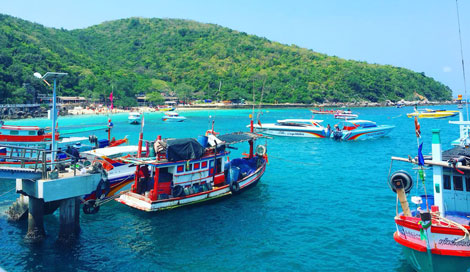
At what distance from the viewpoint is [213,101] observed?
177500 mm

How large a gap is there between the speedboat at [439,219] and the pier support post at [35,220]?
16.9 metres

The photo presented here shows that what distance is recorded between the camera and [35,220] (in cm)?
1912

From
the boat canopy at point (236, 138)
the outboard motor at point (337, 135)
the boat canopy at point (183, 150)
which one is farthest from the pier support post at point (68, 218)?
the outboard motor at point (337, 135)

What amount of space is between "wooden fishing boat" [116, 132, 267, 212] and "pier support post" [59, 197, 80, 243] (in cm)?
478

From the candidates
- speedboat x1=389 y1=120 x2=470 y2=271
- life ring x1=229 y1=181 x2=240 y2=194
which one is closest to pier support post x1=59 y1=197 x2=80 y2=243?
life ring x1=229 y1=181 x2=240 y2=194

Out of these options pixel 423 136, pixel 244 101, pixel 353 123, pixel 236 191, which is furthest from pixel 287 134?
pixel 244 101

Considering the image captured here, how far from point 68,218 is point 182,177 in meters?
7.88

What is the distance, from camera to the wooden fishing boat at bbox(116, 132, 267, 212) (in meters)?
23.5

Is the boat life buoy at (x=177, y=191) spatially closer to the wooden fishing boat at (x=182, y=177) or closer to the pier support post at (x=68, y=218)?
the wooden fishing boat at (x=182, y=177)

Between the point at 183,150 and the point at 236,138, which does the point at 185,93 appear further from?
the point at 183,150

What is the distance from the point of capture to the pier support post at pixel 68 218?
60.3ft

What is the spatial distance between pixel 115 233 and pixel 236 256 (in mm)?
7218

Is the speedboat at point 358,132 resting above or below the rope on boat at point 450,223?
above

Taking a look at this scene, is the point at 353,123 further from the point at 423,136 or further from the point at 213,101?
the point at 213,101
